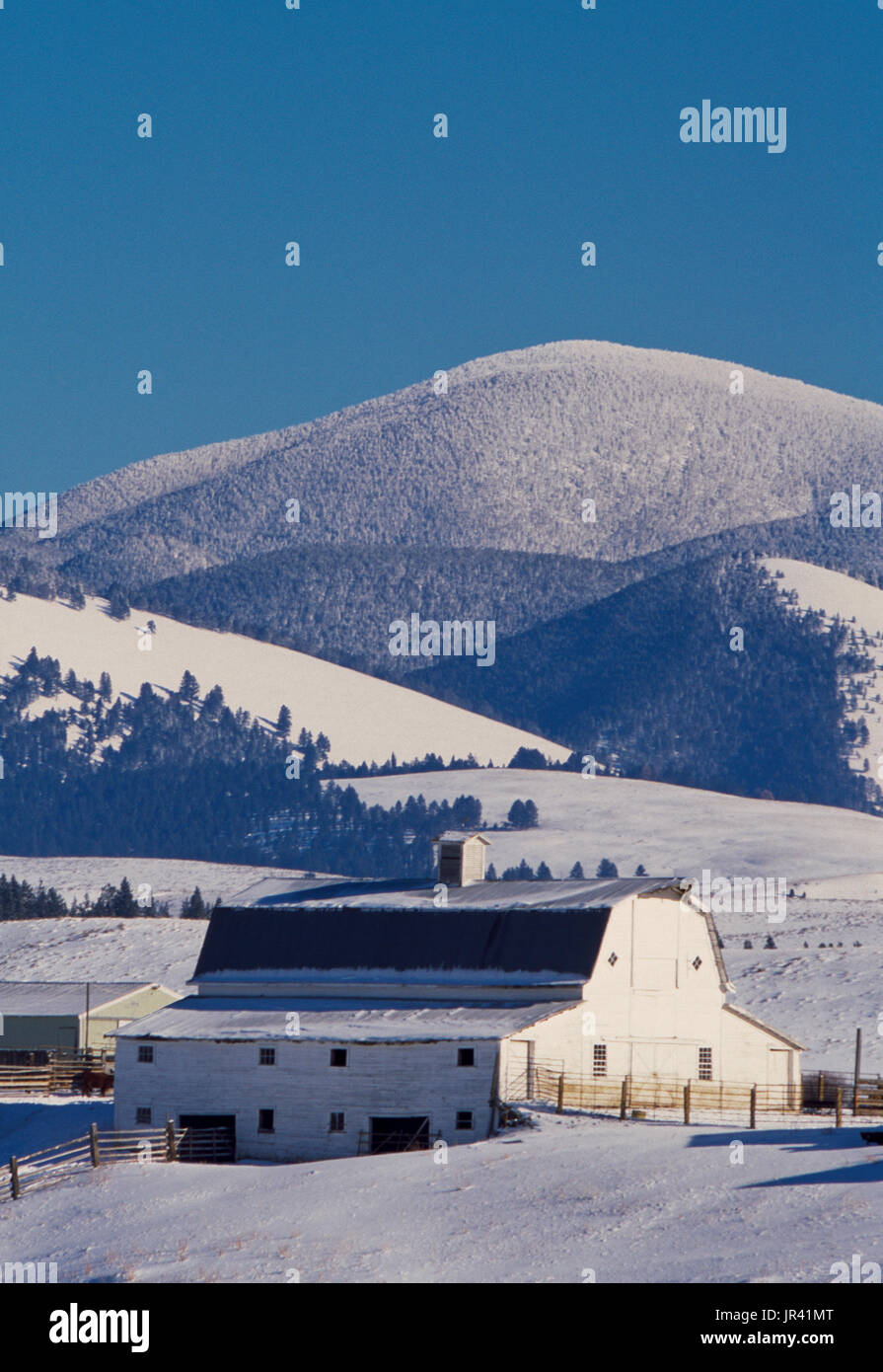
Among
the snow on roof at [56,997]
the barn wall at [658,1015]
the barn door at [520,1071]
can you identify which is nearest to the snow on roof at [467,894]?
the barn wall at [658,1015]

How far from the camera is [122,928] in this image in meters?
123

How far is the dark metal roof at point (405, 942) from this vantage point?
55.3m

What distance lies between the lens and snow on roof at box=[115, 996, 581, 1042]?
170 feet

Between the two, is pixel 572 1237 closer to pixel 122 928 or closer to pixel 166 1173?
pixel 166 1173

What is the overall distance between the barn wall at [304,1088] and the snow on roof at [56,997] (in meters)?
28.6

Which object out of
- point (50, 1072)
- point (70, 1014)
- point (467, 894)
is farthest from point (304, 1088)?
point (70, 1014)

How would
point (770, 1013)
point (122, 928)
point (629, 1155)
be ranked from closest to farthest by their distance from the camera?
point (629, 1155) → point (770, 1013) → point (122, 928)

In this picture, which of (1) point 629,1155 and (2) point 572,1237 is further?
(1) point 629,1155

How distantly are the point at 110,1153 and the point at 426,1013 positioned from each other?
9.15 m

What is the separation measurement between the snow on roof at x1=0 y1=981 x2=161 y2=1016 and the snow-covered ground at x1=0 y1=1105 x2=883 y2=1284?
1454 inches

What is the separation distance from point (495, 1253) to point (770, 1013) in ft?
162

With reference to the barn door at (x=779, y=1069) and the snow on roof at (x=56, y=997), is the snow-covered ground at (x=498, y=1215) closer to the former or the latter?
the barn door at (x=779, y=1069)

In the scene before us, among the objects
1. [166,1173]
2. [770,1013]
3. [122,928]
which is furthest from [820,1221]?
[122,928]
